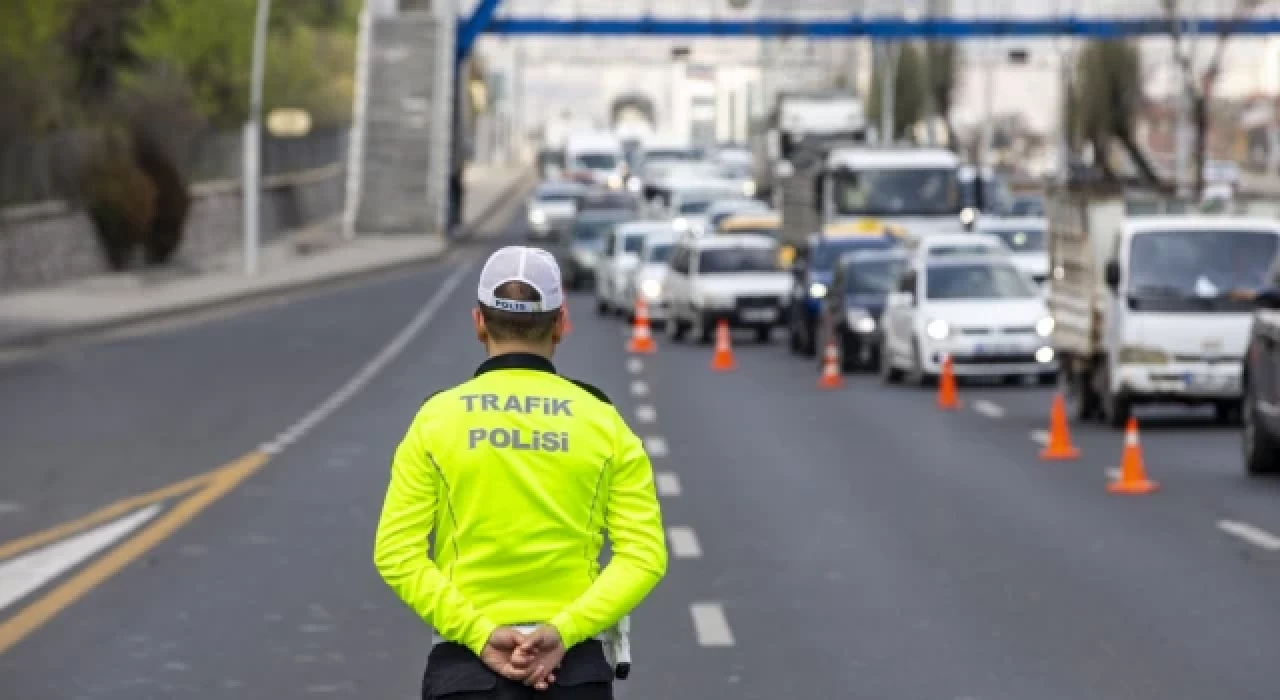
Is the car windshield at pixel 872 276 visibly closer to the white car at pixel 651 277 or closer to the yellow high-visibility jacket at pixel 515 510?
the white car at pixel 651 277

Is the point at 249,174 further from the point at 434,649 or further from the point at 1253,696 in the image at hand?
the point at 434,649

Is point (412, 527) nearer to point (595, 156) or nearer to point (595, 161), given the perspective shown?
point (595, 161)

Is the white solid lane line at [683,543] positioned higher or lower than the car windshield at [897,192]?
lower

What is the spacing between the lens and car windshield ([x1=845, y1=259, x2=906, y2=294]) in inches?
1447

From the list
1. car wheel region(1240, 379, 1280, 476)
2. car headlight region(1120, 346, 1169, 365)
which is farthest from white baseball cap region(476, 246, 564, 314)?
car headlight region(1120, 346, 1169, 365)

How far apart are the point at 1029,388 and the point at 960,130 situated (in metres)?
163

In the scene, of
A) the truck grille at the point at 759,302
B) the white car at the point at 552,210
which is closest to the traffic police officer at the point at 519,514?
the truck grille at the point at 759,302

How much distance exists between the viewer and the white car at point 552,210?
82.9 m

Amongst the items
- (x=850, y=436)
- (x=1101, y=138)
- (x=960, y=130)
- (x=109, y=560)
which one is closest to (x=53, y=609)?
(x=109, y=560)

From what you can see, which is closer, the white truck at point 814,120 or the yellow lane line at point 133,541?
the yellow lane line at point 133,541

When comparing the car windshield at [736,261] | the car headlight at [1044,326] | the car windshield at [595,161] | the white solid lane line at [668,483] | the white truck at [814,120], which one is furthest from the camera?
the car windshield at [595,161]

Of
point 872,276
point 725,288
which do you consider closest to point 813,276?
point 872,276

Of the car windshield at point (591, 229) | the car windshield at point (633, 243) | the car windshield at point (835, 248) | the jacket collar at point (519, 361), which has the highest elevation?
the jacket collar at point (519, 361)

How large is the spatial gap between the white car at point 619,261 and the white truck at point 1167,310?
22735 mm
